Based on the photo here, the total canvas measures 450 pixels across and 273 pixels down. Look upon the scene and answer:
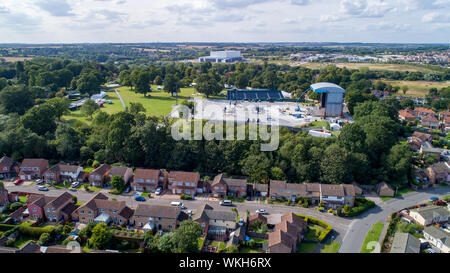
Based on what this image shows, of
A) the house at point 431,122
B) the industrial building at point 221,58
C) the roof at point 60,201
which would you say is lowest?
the roof at point 60,201

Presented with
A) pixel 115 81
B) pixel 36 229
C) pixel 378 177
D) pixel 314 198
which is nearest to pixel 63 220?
pixel 36 229

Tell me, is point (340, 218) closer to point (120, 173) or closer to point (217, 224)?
point (217, 224)

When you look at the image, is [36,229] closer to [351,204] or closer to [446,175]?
[351,204]

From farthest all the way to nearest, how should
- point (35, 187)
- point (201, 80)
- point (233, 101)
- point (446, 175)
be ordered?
point (201, 80)
point (233, 101)
point (446, 175)
point (35, 187)

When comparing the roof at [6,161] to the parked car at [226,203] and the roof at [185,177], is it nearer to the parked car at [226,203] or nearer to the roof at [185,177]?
the roof at [185,177]

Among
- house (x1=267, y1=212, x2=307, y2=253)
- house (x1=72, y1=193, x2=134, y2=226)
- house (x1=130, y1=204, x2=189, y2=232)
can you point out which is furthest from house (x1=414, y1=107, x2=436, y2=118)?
house (x1=72, y1=193, x2=134, y2=226)

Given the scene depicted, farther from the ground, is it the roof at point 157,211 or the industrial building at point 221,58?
the industrial building at point 221,58

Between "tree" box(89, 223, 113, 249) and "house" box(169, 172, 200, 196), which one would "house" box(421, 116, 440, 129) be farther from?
"tree" box(89, 223, 113, 249)

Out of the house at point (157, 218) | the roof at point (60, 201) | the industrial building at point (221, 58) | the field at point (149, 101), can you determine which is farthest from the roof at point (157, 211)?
the industrial building at point (221, 58)
